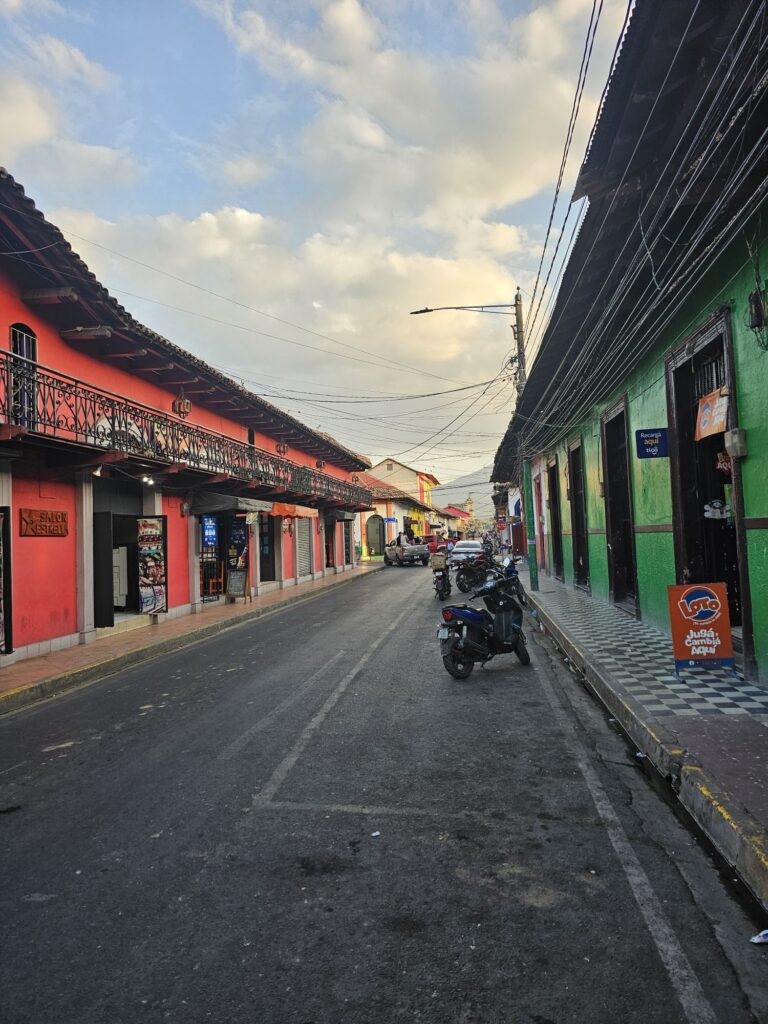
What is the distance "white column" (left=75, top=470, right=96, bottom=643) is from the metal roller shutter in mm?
15523

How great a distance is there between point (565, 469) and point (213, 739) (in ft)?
48.9

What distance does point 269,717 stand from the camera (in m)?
6.09

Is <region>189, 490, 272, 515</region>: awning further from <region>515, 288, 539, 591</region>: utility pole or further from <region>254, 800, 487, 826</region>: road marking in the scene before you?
<region>254, 800, 487, 826</region>: road marking

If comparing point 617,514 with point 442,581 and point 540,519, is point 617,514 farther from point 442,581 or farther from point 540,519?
point 540,519

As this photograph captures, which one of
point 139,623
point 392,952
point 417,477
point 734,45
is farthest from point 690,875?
point 417,477

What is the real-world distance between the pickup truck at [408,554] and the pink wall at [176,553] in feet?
68.8

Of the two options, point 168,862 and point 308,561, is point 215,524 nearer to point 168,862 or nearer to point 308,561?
point 308,561

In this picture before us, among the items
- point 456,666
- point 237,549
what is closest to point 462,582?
point 237,549

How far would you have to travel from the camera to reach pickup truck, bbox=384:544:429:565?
36.6 metres

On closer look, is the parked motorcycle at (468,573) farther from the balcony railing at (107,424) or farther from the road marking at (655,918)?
the road marking at (655,918)

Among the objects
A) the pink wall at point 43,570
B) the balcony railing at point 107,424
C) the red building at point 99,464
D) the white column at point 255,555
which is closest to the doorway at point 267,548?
the white column at point 255,555

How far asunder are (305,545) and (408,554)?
952 centimetres

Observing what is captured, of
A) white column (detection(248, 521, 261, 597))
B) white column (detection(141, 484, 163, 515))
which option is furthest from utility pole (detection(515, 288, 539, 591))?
white column (detection(141, 484, 163, 515))

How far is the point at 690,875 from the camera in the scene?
3154 mm
